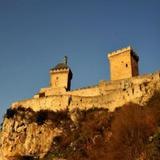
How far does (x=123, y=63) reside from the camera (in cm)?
5722

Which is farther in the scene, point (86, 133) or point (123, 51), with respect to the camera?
point (123, 51)

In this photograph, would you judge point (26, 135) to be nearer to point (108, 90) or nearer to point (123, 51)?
point (108, 90)

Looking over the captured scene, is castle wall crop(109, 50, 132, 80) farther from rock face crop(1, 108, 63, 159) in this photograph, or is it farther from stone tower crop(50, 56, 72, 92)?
rock face crop(1, 108, 63, 159)

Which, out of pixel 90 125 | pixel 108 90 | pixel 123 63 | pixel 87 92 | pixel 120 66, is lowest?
pixel 90 125

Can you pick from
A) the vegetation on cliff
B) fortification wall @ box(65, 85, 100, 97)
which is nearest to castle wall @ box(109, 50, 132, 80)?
fortification wall @ box(65, 85, 100, 97)

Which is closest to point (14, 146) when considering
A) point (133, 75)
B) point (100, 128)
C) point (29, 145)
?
point (29, 145)

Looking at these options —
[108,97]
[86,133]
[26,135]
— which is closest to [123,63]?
[108,97]

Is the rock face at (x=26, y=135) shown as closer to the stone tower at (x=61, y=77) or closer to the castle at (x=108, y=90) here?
the castle at (x=108, y=90)

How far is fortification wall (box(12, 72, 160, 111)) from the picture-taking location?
50.4 meters

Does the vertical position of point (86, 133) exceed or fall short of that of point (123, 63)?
it falls short

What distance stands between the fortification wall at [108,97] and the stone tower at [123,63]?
204cm

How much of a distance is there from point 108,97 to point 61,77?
11333 mm

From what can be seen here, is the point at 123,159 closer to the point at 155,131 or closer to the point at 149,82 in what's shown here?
the point at 155,131

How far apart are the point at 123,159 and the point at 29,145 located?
16.2 metres
